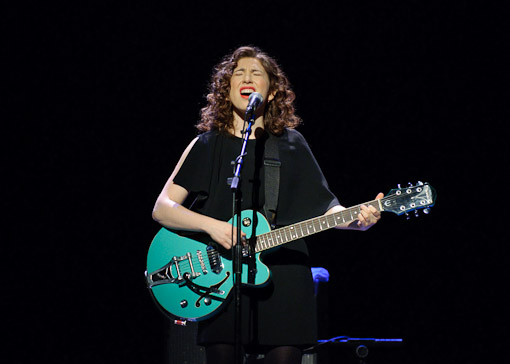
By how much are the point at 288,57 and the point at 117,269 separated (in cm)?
216

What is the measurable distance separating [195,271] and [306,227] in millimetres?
609

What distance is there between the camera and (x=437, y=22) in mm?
4336

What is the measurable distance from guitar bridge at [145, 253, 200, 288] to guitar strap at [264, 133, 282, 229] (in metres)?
0.47

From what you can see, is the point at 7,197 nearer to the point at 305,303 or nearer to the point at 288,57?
the point at 288,57

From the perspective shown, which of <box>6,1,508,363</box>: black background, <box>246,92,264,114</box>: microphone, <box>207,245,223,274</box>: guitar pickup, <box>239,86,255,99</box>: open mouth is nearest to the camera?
<box>246,92,264,114</box>: microphone

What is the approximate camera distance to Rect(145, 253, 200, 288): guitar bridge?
2902 millimetres

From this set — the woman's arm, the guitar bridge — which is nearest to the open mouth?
the woman's arm

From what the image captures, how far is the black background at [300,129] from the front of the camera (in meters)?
4.19

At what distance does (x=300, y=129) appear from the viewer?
449cm

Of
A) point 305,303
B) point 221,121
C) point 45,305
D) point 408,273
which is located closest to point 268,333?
point 305,303

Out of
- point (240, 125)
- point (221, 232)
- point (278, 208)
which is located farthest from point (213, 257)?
point (240, 125)

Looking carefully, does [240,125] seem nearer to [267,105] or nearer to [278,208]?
[267,105]

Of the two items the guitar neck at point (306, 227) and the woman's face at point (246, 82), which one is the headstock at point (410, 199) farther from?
the woman's face at point (246, 82)

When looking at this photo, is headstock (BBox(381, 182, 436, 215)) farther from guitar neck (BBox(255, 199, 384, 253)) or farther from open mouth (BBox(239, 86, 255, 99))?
open mouth (BBox(239, 86, 255, 99))
